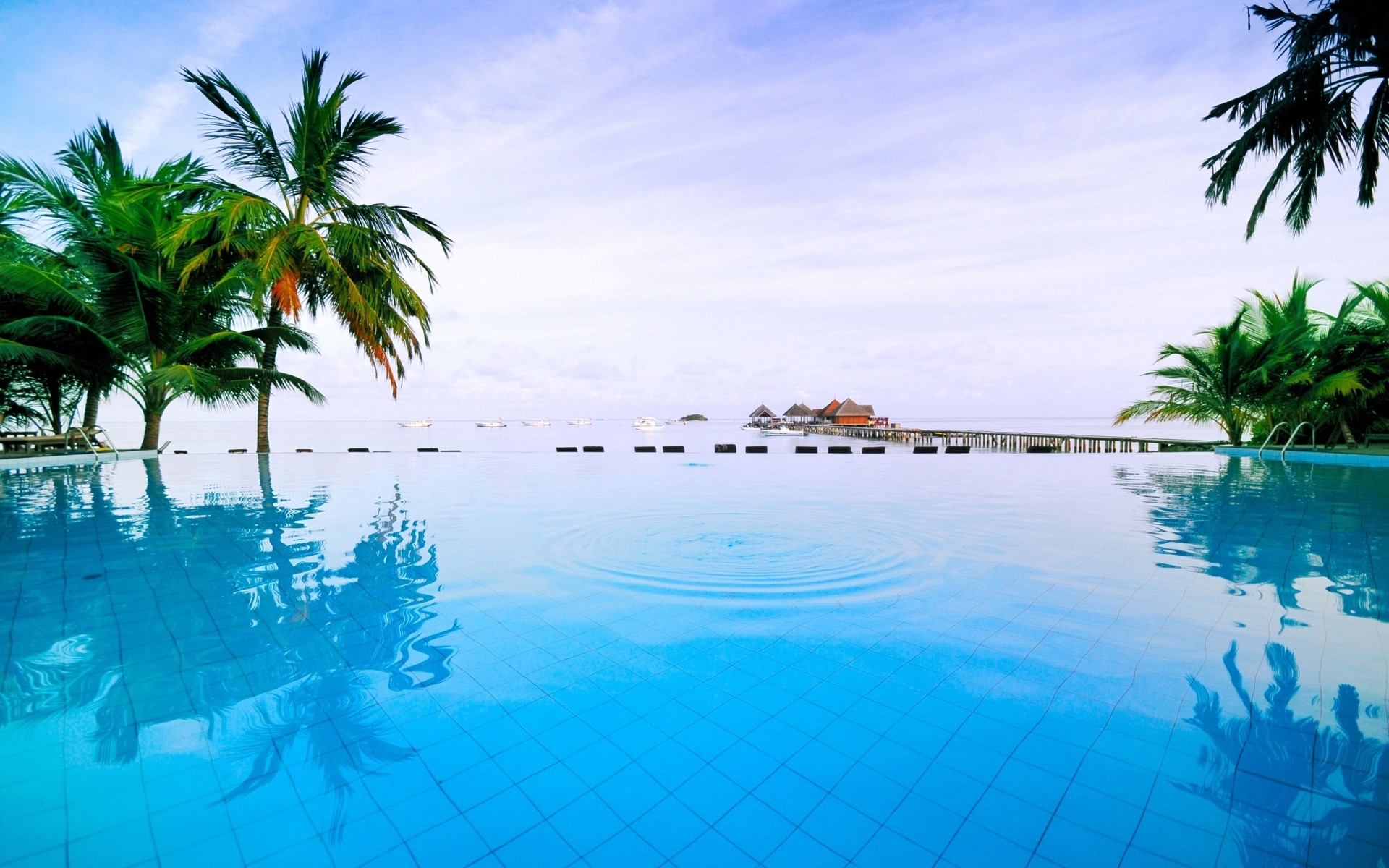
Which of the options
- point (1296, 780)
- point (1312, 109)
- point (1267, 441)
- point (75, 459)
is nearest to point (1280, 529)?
point (1296, 780)

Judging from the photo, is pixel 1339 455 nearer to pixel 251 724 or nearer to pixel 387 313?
pixel 251 724

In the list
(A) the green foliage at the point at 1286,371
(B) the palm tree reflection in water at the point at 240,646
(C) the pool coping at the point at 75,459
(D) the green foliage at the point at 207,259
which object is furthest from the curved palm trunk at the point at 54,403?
(A) the green foliage at the point at 1286,371

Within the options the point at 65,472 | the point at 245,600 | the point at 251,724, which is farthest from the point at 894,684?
the point at 65,472

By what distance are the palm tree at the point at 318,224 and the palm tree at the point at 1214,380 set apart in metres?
18.1

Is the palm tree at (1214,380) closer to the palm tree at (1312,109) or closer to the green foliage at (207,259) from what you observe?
the palm tree at (1312,109)

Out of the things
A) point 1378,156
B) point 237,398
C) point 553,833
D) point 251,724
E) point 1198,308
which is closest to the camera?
point 553,833

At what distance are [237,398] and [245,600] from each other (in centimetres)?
915

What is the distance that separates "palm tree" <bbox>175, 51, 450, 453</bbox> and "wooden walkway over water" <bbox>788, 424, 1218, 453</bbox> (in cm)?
2090

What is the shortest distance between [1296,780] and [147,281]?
559 inches

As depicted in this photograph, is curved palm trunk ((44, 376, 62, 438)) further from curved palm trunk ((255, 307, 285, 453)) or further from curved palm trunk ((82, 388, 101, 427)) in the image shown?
curved palm trunk ((255, 307, 285, 453))

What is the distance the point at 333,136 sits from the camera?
10.4m

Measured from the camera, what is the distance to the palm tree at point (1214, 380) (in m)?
13.1

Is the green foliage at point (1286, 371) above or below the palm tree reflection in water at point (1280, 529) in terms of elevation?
above

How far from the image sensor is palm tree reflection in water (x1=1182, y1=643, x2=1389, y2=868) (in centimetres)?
151
